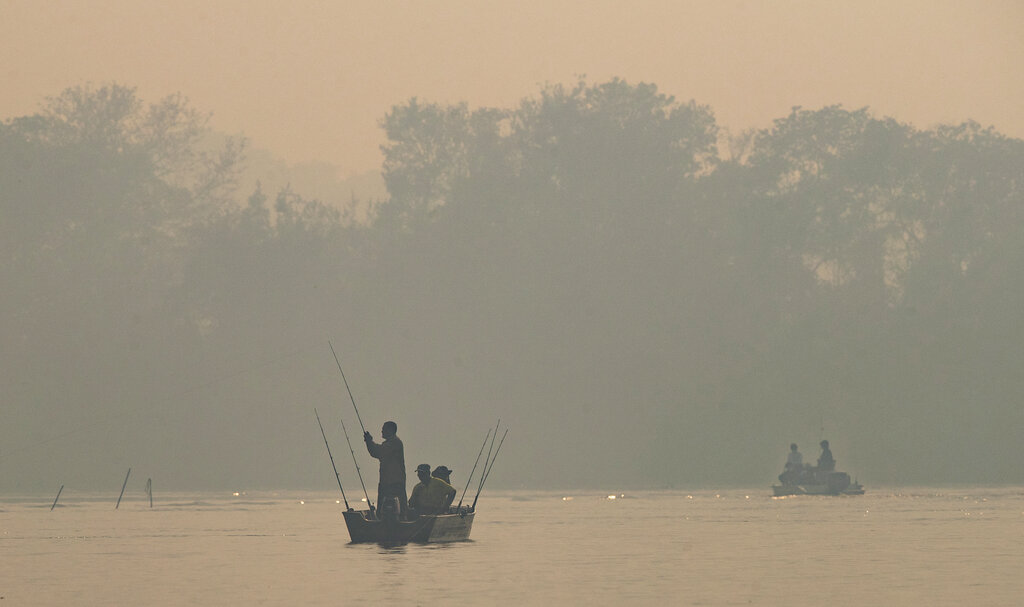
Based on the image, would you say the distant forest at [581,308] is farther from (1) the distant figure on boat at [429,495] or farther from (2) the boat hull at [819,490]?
(1) the distant figure on boat at [429,495]

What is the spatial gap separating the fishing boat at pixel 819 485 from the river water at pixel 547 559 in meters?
9.34

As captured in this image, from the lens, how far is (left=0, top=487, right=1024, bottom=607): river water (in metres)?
23.6

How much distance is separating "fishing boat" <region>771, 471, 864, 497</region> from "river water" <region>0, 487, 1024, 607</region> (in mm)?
9344

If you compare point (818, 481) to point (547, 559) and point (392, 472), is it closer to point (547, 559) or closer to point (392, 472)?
point (392, 472)

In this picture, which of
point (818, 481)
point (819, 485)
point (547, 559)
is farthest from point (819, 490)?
point (547, 559)

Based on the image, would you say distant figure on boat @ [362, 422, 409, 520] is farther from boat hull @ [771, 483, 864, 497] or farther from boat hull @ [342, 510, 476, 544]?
boat hull @ [771, 483, 864, 497]

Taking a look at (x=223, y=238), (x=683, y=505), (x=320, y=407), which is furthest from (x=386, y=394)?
(x=683, y=505)

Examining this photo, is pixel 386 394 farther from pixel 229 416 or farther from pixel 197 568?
pixel 197 568

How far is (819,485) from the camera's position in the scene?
5988cm

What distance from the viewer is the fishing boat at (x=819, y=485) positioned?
5922cm

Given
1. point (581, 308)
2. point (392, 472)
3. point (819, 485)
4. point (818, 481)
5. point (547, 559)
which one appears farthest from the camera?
point (581, 308)

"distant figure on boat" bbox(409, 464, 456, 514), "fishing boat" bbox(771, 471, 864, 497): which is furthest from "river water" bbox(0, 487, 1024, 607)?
"fishing boat" bbox(771, 471, 864, 497)

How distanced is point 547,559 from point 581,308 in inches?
2357

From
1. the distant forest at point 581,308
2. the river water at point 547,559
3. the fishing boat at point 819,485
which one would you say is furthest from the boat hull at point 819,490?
the distant forest at point 581,308
